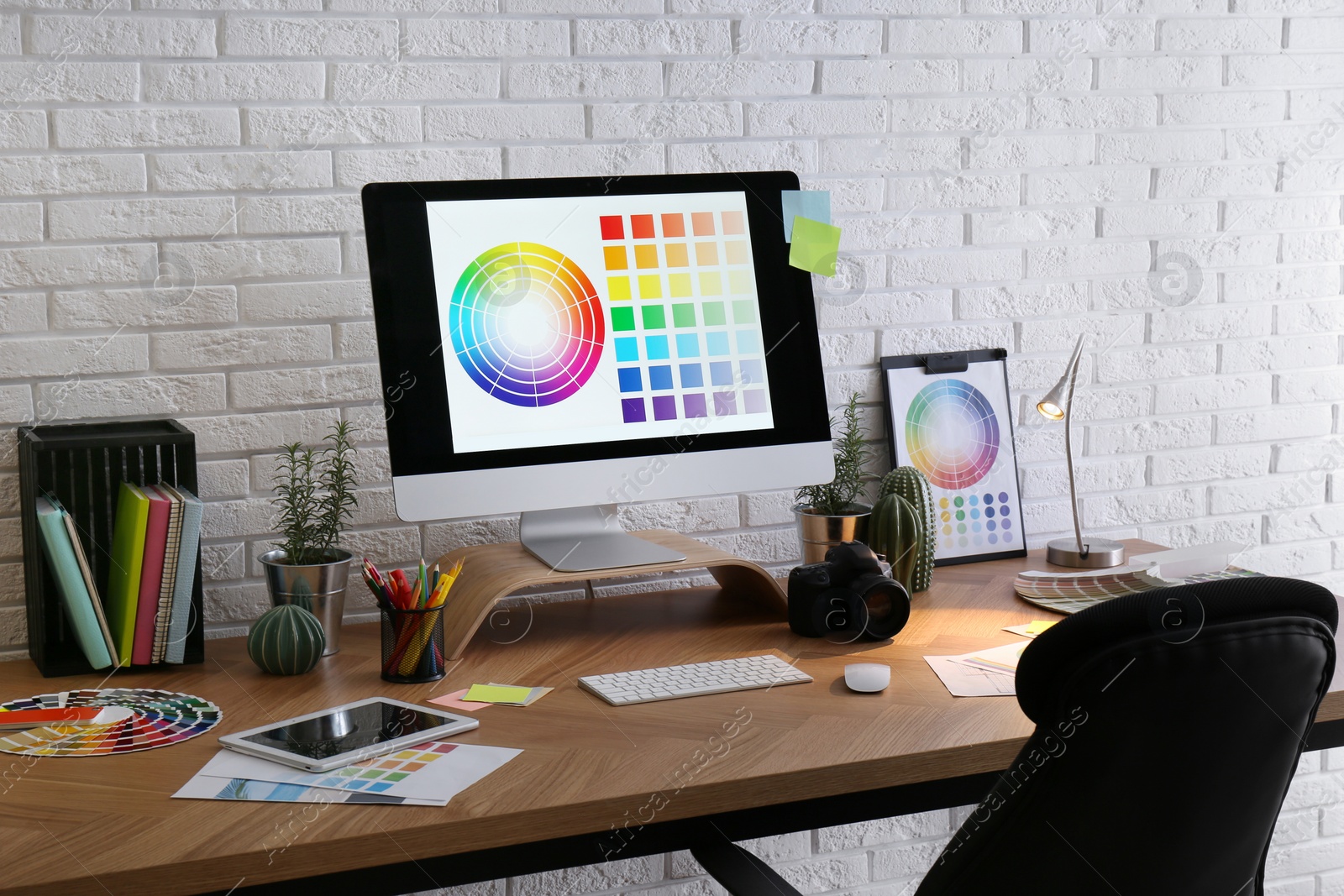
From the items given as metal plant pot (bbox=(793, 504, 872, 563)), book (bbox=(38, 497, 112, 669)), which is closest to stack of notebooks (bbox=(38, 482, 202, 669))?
book (bbox=(38, 497, 112, 669))

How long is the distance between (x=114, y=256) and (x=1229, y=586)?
1.45 metres

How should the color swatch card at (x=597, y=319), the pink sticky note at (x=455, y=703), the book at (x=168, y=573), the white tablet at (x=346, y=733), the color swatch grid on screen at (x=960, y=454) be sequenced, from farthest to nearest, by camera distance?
the color swatch grid on screen at (x=960, y=454)
the color swatch card at (x=597, y=319)
the book at (x=168, y=573)
the pink sticky note at (x=455, y=703)
the white tablet at (x=346, y=733)

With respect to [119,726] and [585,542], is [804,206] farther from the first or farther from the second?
[119,726]

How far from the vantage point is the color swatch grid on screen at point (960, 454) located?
2.00 m

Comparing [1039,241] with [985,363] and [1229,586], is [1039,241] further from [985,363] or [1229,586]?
[1229,586]

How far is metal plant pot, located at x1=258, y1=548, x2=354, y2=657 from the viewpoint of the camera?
1.48 metres

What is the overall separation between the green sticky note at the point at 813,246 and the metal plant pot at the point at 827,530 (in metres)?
0.38

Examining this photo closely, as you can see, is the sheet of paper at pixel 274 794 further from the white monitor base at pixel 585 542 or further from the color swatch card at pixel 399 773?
the white monitor base at pixel 585 542

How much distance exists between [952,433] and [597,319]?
0.76 metres

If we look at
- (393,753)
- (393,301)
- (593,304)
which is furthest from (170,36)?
(393,753)


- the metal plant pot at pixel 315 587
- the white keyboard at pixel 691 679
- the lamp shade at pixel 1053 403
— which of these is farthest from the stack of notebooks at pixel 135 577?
the lamp shade at pixel 1053 403

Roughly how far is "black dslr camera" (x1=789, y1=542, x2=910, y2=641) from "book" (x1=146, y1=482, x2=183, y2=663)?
800mm

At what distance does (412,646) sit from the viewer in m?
1.38

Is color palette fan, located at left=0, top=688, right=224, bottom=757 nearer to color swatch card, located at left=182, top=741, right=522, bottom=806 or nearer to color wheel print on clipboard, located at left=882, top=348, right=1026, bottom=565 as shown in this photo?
color swatch card, located at left=182, top=741, right=522, bottom=806
